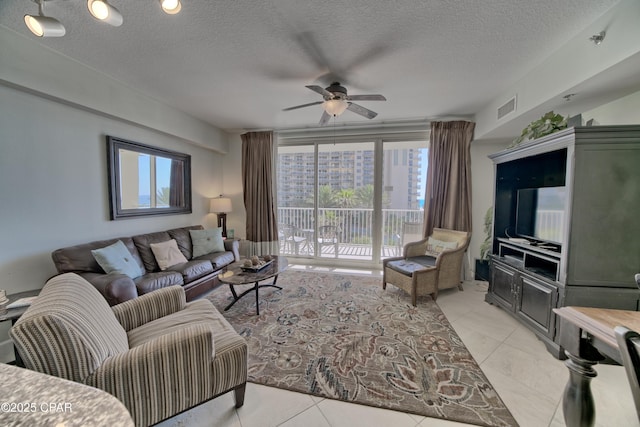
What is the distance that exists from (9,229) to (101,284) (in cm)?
92

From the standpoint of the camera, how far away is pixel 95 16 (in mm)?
1301

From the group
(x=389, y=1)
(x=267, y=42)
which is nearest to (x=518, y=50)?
(x=389, y=1)

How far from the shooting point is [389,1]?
5.03 feet

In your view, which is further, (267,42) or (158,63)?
(158,63)

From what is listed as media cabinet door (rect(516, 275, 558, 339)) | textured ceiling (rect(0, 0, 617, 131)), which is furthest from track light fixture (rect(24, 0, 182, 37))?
media cabinet door (rect(516, 275, 558, 339))

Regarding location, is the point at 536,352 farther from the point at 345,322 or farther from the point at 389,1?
the point at 389,1

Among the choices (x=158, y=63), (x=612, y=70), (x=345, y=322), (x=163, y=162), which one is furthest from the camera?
(x=163, y=162)

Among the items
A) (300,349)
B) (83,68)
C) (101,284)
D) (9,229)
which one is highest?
(83,68)

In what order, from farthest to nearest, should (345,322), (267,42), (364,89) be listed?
(364,89)
(345,322)
(267,42)

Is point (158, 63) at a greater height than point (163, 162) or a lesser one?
greater

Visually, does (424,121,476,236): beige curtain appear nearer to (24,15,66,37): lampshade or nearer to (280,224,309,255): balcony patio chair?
(280,224,309,255): balcony patio chair

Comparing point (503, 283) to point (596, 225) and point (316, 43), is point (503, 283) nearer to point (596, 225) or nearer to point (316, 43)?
point (596, 225)

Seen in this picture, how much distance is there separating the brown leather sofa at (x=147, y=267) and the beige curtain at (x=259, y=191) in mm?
683

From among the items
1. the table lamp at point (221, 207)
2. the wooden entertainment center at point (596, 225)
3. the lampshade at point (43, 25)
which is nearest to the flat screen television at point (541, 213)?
the wooden entertainment center at point (596, 225)
